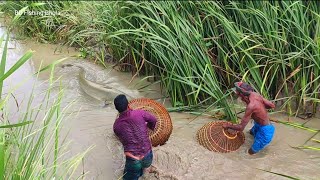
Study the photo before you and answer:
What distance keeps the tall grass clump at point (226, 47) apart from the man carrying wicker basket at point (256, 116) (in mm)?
513

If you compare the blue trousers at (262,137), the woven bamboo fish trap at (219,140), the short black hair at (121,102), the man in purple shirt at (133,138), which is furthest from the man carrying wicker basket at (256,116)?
the short black hair at (121,102)

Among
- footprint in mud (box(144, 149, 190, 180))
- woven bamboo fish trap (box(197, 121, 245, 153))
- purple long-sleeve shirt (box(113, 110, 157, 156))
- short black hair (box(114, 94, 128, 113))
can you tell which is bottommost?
footprint in mud (box(144, 149, 190, 180))

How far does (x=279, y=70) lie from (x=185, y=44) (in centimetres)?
119

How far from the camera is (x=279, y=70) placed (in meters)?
4.66

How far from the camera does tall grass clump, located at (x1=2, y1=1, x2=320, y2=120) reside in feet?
14.7

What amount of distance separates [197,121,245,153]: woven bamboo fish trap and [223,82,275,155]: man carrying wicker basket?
0.43 feet

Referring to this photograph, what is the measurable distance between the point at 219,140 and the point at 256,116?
0.44 m

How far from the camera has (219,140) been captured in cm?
386

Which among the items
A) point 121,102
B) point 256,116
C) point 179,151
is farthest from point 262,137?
point 121,102

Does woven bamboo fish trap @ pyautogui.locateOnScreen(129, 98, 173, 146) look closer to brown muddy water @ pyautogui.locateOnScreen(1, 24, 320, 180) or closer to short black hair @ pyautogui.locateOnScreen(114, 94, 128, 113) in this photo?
brown muddy water @ pyautogui.locateOnScreen(1, 24, 320, 180)

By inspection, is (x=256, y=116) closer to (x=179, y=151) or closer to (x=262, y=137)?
(x=262, y=137)

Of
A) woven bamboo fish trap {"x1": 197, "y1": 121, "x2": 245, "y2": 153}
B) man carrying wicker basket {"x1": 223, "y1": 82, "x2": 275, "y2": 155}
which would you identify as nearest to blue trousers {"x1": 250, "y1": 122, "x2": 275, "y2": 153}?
man carrying wicker basket {"x1": 223, "y1": 82, "x2": 275, "y2": 155}

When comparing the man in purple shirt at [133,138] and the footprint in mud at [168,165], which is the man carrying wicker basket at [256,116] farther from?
the man in purple shirt at [133,138]

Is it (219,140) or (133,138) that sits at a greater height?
(133,138)
